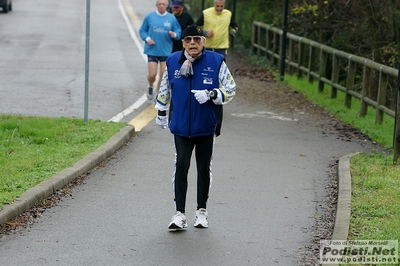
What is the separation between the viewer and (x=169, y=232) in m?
7.32

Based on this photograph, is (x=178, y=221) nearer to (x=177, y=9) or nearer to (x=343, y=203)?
(x=343, y=203)

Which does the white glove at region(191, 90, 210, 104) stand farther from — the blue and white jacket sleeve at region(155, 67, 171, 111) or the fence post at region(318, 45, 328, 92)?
Result: the fence post at region(318, 45, 328, 92)

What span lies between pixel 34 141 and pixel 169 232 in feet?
13.6

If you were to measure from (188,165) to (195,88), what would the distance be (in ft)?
2.27

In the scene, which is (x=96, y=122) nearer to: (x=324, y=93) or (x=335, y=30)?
(x=324, y=93)

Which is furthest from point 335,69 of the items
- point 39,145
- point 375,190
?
point 375,190

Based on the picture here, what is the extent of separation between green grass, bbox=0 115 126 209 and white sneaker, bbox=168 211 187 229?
152cm

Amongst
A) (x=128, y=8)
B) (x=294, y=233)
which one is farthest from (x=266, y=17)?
(x=294, y=233)

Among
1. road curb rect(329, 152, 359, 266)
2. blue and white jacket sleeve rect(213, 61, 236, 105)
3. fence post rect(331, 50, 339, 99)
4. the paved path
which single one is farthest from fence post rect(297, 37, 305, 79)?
blue and white jacket sleeve rect(213, 61, 236, 105)

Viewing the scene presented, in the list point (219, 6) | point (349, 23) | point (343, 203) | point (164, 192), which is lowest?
point (164, 192)

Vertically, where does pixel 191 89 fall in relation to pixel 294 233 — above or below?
above

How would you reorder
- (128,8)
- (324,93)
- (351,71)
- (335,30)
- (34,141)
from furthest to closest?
(128,8), (335,30), (324,93), (351,71), (34,141)

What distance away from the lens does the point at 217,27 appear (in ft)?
48.5

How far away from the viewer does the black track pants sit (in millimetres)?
7344
